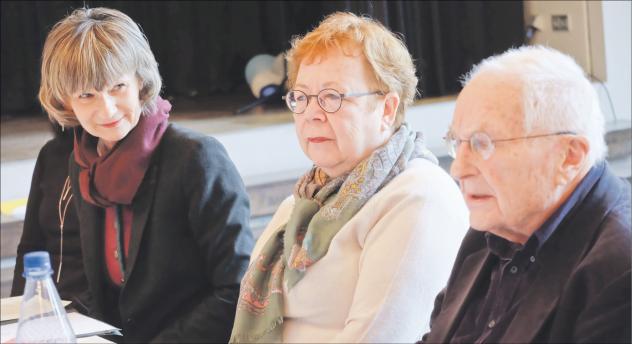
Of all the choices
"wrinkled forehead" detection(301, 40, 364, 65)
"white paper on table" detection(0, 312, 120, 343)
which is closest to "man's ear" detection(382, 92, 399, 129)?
"wrinkled forehead" detection(301, 40, 364, 65)

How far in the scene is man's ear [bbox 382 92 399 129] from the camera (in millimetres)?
2248

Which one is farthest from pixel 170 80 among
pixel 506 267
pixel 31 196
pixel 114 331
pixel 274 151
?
pixel 506 267

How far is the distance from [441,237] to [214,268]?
2.39 ft

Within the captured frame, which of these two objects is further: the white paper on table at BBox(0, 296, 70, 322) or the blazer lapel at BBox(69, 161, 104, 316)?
the blazer lapel at BBox(69, 161, 104, 316)

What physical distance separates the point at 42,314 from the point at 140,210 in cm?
77

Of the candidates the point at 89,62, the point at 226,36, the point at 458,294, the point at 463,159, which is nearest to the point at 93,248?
the point at 89,62

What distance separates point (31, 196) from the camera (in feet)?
9.57

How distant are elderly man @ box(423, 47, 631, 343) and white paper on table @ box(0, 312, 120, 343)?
78 cm

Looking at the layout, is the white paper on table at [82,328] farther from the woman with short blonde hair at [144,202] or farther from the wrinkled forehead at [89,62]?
the wrinkled forehead at [89,62]

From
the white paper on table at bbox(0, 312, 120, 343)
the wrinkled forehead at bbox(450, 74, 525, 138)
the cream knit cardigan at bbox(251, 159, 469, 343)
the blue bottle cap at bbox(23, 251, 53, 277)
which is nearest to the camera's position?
the wrinkled forehead at bbox(450, 74, 525, 138)

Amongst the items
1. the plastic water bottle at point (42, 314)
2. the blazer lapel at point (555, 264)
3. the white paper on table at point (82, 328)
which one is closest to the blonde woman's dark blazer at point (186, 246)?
the white paper on table at point (82, 328)

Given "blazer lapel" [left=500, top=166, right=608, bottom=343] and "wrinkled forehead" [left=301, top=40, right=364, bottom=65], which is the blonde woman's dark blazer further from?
"blazer lapel" [left=500, top=166, right=608, bottom=343]

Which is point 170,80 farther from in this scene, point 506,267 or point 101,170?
point 506,267

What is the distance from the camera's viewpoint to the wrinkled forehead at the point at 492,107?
1672mm
